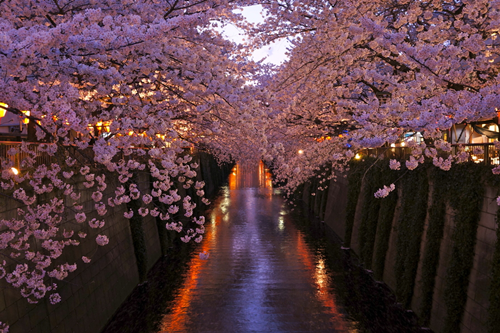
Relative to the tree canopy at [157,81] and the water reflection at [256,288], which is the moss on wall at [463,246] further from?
the water reflection at [256,288]

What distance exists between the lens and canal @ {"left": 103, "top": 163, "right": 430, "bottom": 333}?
12.7 metres

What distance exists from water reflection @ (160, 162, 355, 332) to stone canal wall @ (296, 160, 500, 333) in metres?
2.36

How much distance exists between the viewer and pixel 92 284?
38.3ft

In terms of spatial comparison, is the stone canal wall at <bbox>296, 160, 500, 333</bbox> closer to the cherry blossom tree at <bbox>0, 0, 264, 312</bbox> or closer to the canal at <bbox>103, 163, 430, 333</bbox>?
the canal at <bbox>103, 163, 430, 333</bbox>

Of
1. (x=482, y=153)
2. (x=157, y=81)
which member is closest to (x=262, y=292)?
(x=482, y=153)

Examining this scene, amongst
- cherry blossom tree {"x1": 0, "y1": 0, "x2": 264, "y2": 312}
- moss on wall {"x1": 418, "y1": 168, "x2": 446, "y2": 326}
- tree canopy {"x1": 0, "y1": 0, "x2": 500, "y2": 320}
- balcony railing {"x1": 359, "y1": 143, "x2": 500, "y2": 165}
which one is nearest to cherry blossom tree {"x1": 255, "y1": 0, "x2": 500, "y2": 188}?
tree canopy {"x1": 0, "y1": 0, "x2": 500, "y2": 320}

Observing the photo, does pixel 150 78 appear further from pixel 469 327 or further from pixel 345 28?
pixel 469 327

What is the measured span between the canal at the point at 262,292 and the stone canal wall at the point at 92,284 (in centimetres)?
66

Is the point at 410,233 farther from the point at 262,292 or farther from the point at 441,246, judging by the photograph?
the point at 262,292

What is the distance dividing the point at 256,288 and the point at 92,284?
629 cm

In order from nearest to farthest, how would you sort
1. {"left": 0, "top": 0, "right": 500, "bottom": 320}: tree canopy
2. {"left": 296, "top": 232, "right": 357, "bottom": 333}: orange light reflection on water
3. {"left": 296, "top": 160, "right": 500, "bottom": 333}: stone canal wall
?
{"left": 0, "top": 0, "right": 500, "bottom": 320}: tree canopy
{"left": 296, "top": 160, "right": 500, "bottom": 333}: stone canal wall
{"left": 296, "top": 232, "right": 357, "bottom": 333}: orange light reflection on water

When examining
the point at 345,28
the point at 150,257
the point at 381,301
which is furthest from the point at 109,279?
the point at 345,28

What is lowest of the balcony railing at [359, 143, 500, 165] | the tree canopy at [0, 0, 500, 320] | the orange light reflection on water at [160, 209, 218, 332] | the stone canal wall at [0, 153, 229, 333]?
the orange light reflection on water at [160, 209, 218, 332]

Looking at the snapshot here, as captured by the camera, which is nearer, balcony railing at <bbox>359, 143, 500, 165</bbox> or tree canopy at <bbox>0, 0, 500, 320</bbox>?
tree canopy at <bbox>0, 0, 500, 320</bbox>
